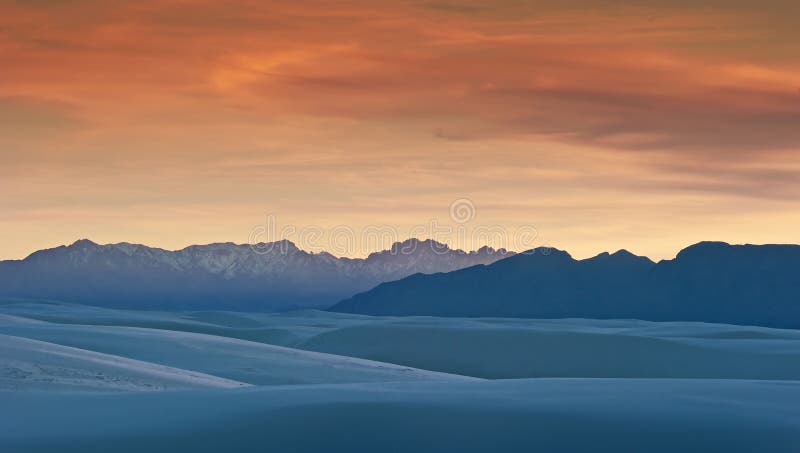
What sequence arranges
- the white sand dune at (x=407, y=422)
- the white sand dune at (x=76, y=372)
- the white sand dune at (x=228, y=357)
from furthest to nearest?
the white sand dune at (x=228, y=357), the white sand dune at (x=76, y=372), the white sand dune at (x=407, y=422)

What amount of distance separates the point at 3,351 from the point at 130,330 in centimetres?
1788

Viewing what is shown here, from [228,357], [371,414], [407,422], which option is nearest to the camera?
[407,422]

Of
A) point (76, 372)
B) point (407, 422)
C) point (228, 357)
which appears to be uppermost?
point (228, 357)

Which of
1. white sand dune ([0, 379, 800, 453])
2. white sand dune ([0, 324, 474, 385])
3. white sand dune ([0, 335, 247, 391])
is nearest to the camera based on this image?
white sand dune ([0, 379, 800, 453])

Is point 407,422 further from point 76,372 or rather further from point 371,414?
point 76,372

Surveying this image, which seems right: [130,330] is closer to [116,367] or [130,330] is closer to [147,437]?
[116,367]

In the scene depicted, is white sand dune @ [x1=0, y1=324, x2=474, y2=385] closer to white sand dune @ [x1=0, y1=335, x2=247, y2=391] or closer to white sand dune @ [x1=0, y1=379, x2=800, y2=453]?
white sand dune @ [x1=0, y1=335, x2=247, y2=391]

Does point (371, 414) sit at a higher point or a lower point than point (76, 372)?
lower

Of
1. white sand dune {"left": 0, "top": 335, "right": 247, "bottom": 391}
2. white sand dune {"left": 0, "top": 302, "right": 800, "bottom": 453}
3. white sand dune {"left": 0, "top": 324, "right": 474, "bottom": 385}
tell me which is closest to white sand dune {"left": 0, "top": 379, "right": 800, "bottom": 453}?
white sand dune {"left": 0, "top": 302, "right": 800, "bottom": 453}

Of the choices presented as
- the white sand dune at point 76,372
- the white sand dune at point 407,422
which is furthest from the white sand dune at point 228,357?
the white sand dune at point 407,422

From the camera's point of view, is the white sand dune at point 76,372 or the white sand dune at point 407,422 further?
the white sand dune at point 76,372

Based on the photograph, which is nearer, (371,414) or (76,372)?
(371,414)

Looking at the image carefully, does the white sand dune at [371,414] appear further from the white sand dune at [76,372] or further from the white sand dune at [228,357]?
the white sand dune at [228,357]

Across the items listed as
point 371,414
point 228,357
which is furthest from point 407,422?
point 228,357
